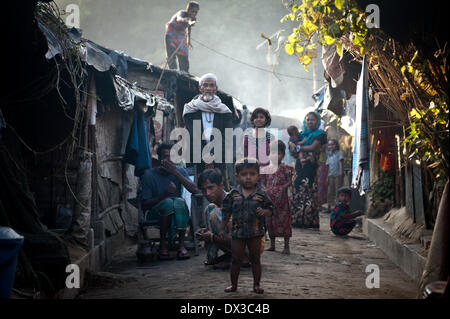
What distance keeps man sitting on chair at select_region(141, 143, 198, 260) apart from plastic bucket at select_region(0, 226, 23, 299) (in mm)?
3379

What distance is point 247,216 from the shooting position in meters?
4.55

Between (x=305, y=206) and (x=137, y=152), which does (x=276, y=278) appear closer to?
(x=137, y=152)

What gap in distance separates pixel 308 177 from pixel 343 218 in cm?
107

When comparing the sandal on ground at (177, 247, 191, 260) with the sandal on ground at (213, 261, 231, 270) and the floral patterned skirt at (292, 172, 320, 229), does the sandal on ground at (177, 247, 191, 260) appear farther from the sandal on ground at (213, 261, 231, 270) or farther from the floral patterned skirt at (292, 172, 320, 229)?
the floral patterned skirt at (292, 172, 320, 229)

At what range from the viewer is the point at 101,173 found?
741 centimetres

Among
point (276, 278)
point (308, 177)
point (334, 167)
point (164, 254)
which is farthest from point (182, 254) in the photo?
point (334, 167)

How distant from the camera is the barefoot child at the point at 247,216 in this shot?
4461mm

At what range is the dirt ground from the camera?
450 cm

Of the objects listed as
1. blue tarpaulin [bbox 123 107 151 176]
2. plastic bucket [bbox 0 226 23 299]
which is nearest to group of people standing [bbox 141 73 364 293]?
blue tarpaulin [bbox 123 107 151 176]

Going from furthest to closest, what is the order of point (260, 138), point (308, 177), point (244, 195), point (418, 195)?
point (308, 177)
point (260, 138)
point (418, 195)
point (244, 195)

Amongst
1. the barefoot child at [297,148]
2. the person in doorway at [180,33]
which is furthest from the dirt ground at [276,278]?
the person in doorway at [180,33]
